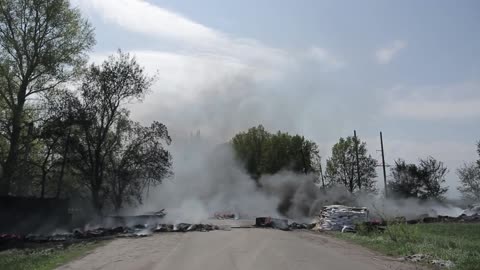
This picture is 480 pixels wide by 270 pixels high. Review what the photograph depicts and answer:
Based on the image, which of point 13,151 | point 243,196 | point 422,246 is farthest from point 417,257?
point 243,196

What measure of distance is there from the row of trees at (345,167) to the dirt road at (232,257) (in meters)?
54.3

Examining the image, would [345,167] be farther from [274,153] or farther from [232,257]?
[232,257]

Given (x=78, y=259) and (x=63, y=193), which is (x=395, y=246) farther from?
(x=63, y=193)

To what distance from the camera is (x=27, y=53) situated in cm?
3872

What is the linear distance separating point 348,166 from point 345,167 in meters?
0.54

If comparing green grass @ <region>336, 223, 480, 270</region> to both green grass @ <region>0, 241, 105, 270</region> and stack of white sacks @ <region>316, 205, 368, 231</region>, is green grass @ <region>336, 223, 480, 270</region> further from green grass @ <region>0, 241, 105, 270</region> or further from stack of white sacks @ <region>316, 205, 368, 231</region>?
green grass @ <region>0, 241, 105, 270</region>

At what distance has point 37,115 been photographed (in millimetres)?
41375

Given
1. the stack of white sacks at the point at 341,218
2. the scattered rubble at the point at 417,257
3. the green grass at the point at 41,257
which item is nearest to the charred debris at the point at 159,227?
the stack of white sacks at the point at 341,218

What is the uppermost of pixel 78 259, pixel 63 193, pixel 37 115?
pixel 37 115

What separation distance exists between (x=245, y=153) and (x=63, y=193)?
4365 centimetres

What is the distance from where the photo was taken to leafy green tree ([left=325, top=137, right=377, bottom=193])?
7975 cm

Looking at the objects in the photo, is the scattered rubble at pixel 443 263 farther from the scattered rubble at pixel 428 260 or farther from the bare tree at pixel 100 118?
the bare tree at pixel 100 118

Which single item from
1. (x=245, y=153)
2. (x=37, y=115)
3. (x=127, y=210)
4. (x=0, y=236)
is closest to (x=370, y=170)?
(x=245, y=153)

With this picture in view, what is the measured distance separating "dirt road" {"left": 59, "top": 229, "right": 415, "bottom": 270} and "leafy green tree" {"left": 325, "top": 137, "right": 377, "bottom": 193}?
56877mm
